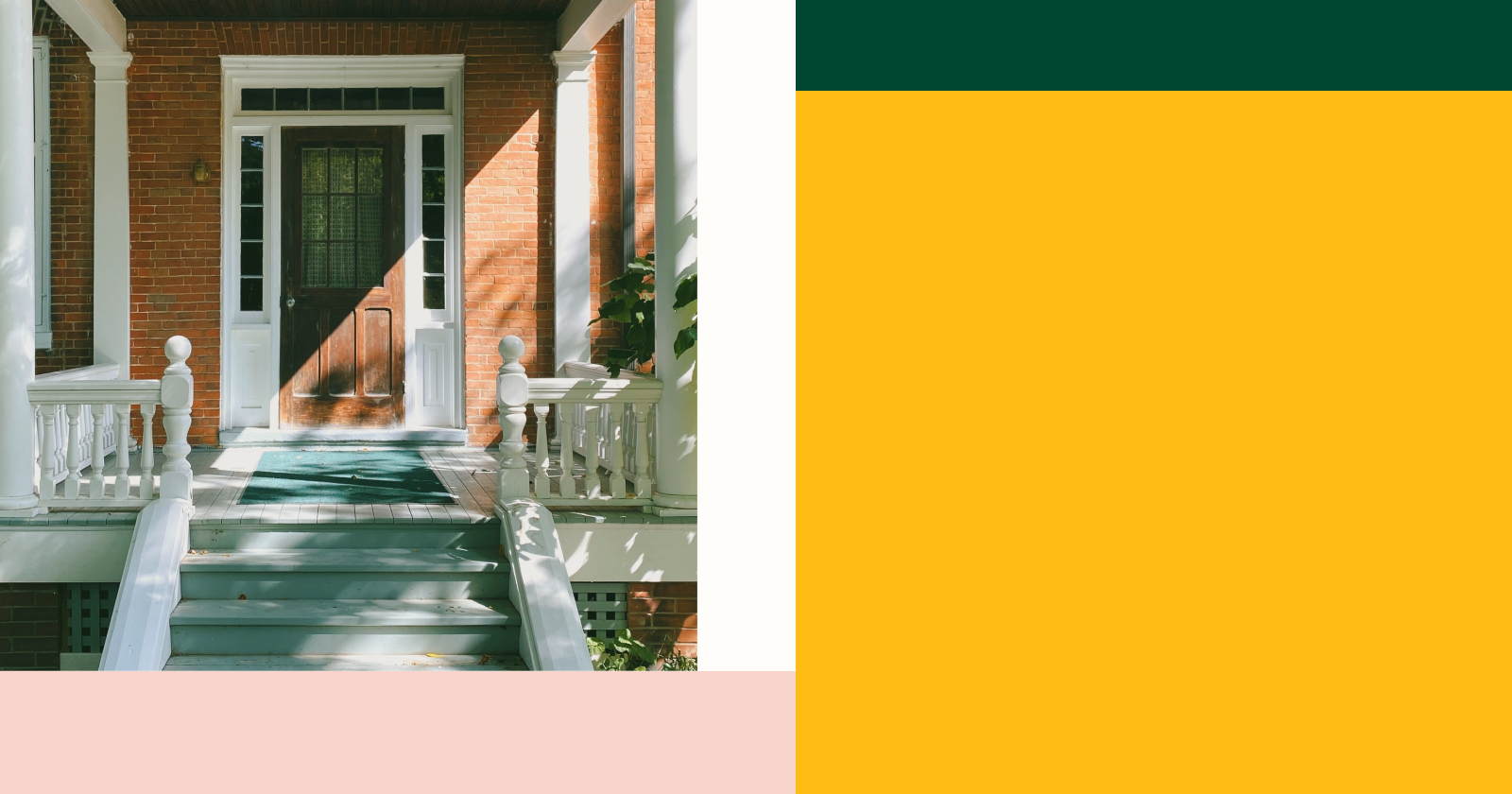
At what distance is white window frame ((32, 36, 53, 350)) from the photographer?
26.9 ft

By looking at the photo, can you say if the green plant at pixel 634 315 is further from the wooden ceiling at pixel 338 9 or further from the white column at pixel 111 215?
the white column at pixel 111 215

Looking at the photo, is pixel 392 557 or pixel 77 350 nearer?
pixel 392 557

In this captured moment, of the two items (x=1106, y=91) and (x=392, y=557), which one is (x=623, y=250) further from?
(x=1106, y=91)

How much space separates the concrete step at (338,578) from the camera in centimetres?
523

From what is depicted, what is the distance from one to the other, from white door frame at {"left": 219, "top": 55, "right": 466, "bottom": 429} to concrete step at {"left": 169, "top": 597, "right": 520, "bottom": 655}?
153 inches

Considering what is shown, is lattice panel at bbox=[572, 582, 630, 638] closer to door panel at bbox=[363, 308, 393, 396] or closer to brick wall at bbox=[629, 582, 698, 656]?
brick wall at bbox=[629, 582, 698, 656]

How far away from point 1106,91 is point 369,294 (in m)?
7.04

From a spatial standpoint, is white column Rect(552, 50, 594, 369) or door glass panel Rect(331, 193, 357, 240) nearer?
white column Rect(552, 50, 594, 369)

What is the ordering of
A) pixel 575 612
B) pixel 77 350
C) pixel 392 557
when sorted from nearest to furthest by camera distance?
pixel 575 612
pixel 392 557
pixel 77 350

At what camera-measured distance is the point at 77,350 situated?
8.41m

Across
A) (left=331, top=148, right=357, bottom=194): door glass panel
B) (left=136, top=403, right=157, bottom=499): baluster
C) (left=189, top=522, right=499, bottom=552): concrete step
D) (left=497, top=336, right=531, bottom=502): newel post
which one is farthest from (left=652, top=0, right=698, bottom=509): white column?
(left=331, top=148, right=357, bottom=194): door glass panel

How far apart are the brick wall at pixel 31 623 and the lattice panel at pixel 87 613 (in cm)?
5

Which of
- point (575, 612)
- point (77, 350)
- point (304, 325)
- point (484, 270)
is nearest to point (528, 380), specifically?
point (575, 612)

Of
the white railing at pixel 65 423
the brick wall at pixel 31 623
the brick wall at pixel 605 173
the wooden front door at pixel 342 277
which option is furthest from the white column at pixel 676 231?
the wooden front door at pixel 342 277
